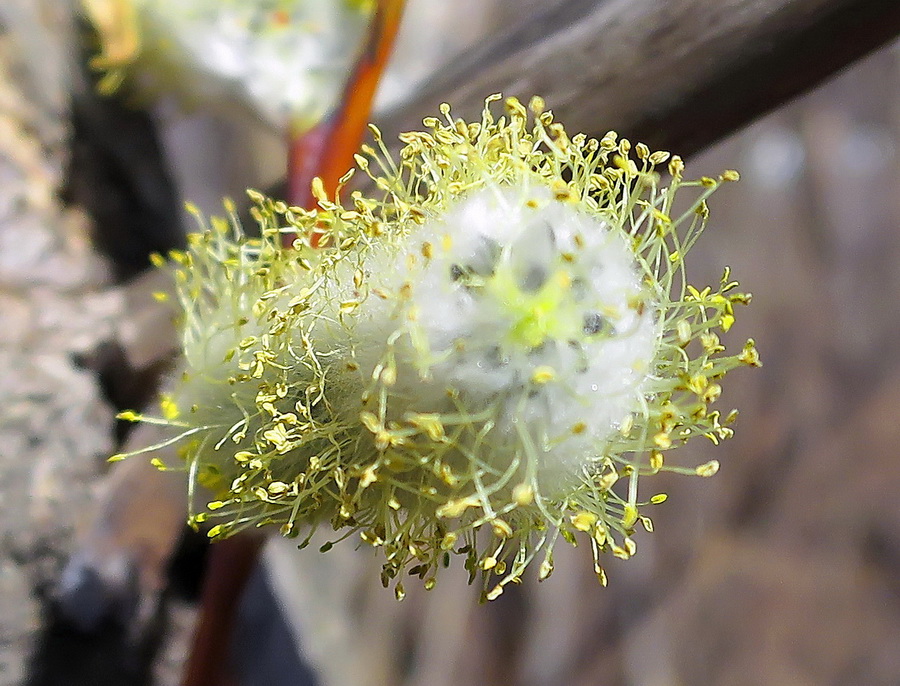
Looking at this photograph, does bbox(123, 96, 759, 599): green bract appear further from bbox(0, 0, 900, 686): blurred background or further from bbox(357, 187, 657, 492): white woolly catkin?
bbox(0, 0, 900, 686): blurred background

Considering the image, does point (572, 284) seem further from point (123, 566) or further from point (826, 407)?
point (826, 407)

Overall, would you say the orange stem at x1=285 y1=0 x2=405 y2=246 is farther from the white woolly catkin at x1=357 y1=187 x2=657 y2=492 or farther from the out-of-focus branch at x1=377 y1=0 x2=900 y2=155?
the white woolly catkin at x1=357 y1=187 x2=657 y2=492

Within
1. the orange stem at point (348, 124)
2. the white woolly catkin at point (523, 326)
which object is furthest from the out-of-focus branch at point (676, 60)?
the white woolly catkin at point (523, 326)

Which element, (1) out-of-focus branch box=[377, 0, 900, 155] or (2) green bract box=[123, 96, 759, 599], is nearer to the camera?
(2) green bract box=[123, 96, 759, 599]

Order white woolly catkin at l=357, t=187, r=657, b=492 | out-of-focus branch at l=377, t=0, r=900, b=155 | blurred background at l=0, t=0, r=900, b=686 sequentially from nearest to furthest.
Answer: white woolly catkin at l=357, t=187, r=657, b=492 < out-of-focus branch at l=377, t=0, r=900, b=155 < blurred background at l=0, t=0, r=900, b=686

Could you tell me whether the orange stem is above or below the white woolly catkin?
above

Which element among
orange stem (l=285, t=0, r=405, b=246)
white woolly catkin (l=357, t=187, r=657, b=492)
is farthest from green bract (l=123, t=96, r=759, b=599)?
orange stem (l=285, t=0, r=405, b=246)

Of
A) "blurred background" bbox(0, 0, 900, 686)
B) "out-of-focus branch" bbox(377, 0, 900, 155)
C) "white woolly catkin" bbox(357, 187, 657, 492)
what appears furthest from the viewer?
"blurred background" bbox(0, 0, 900, 686)
